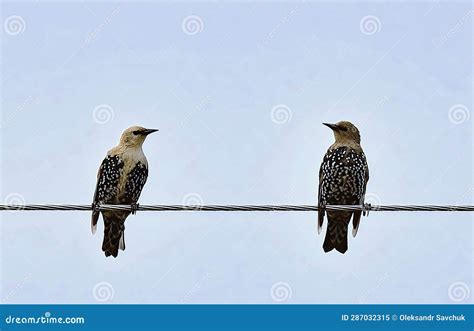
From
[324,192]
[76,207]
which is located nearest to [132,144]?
[324,192]

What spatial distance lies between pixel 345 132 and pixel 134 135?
209 cm

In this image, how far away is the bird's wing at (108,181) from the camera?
9625 millimetres

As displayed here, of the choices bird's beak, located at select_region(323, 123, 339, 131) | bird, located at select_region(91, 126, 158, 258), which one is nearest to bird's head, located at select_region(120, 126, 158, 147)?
bird, located at select_region(91, 126, 158, 258)

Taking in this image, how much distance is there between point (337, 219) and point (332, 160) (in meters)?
0.60

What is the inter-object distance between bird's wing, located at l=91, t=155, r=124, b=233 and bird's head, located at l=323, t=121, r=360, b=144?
2131mm

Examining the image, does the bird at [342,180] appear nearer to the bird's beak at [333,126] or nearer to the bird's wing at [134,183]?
the bird's beak at [333,126]

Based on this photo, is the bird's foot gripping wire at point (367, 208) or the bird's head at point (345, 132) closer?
the bird's foot gripping wire at point (367, 208)

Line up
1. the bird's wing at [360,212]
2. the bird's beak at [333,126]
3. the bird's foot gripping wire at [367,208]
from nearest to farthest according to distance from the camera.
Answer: the bird's foot gripping wire at [367,208] → the bird's wing at [360,212] → the bird's beak at [333,126]

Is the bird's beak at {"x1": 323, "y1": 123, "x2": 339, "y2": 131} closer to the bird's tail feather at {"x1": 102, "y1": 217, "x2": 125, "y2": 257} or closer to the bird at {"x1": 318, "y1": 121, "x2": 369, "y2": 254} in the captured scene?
the bird at {"x1": 318, "y1": 121, "x2": 369, "y2": 254}

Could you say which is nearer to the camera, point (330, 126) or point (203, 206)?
point (203, 206)

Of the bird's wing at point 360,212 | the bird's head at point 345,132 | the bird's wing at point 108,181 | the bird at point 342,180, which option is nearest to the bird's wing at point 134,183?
the bird's wing at point 108,181

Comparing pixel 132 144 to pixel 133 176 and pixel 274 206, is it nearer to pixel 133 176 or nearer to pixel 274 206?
pixel 133 176

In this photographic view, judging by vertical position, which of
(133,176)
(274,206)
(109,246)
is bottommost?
(274,206)

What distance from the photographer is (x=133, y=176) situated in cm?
966
